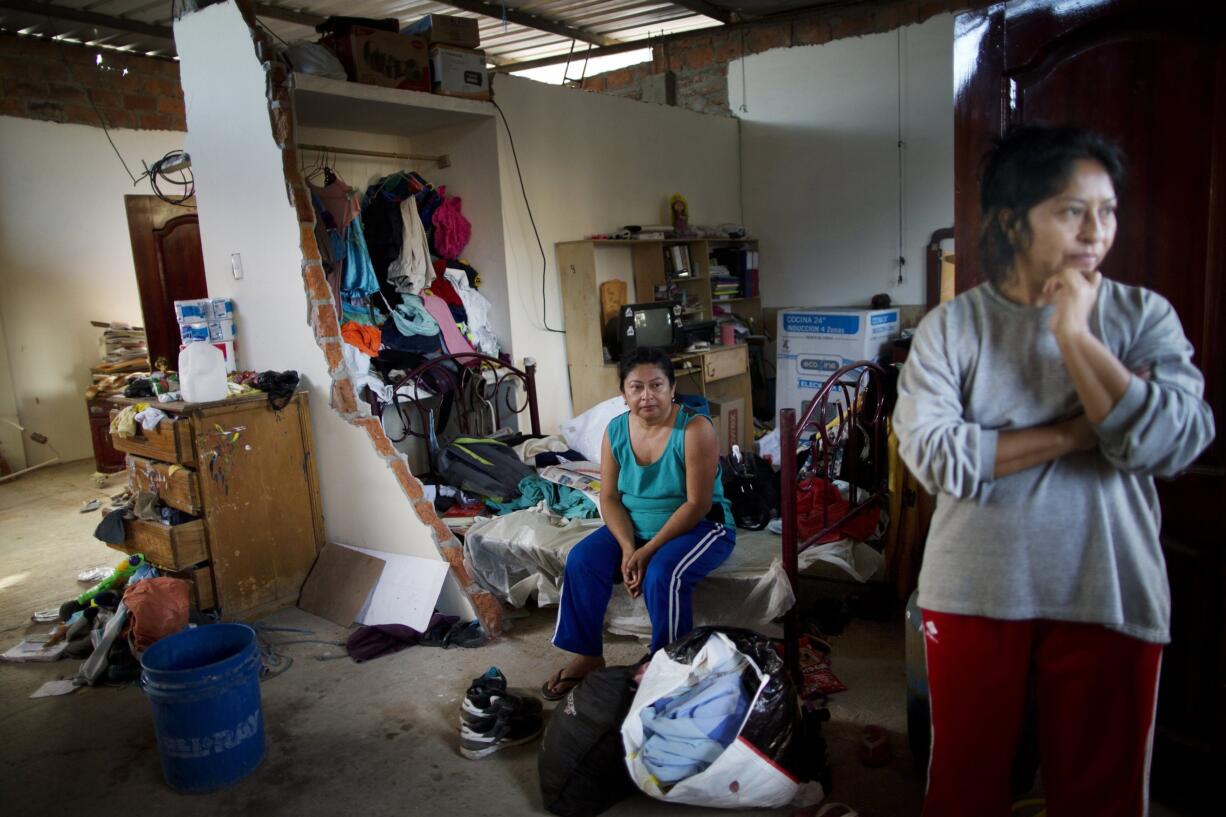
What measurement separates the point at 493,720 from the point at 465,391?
97.7 inches

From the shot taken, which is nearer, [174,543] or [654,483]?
[654,483]

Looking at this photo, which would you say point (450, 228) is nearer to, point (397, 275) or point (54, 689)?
point (397, 275)

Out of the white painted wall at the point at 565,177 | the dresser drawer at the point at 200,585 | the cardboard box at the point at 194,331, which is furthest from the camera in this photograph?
the white painted wall at the point at 565,177

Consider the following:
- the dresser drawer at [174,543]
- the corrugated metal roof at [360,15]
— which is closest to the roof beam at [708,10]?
the corrugated metal roof at [360,15]

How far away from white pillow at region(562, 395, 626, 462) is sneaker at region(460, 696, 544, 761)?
1.68m

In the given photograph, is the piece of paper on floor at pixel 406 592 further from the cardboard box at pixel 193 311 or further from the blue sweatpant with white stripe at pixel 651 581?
the cardboard box at pixel 193 311

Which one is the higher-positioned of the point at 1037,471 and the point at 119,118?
the point at 119,118

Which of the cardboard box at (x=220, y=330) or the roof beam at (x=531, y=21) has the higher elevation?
the roof beam at (x=531, y=21)

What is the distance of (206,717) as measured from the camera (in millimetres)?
2305

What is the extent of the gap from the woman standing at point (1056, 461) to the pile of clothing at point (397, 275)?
321 cm

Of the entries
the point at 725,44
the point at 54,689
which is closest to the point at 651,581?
the point at 54,689

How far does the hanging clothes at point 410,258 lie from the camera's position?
4598 mm

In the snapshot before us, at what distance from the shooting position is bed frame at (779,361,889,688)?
2.59 m

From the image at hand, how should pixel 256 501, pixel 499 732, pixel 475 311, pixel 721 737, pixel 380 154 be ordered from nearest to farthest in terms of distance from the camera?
pixel 721 737 → pixel 499 732 → pixel 256 501 → pixel 380 154 → pixel 475 311
